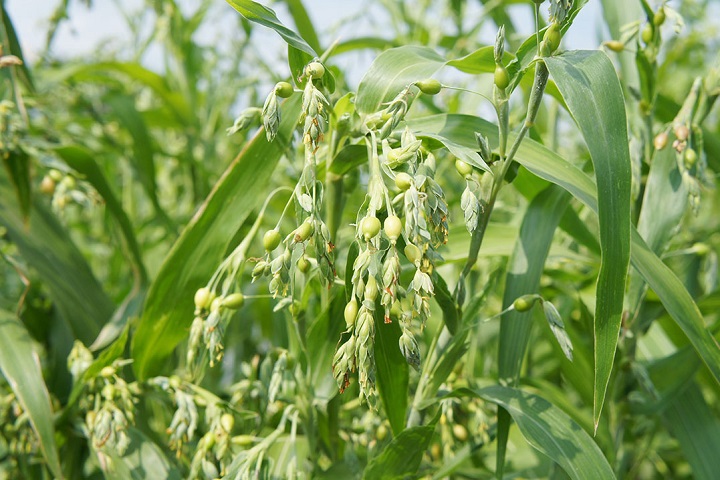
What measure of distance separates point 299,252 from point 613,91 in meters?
0.33

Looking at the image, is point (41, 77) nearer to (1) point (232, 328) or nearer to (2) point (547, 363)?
(1) point (232, 328)

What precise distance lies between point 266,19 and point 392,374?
43 centimetres

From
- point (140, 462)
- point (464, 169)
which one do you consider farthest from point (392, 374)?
point (140, 462)

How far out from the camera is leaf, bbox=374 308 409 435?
787mm

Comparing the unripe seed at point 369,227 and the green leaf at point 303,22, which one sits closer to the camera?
the unripe seed at point 369,227

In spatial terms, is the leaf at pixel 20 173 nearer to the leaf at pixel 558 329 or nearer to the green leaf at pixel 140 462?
the green leaf at pixel 140 462

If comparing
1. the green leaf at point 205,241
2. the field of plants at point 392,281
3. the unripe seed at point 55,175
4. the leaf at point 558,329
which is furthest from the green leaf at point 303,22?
the leaf at point 558,329

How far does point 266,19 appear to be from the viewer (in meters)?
0.70

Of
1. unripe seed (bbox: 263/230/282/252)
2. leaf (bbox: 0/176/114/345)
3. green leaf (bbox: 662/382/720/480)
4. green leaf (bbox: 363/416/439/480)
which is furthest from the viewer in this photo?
leaf (bbox: 0/176/114/345)

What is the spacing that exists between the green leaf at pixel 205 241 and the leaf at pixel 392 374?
269 mm

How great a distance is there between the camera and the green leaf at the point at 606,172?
62cm

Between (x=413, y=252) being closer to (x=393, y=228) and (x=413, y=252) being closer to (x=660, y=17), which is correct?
(x=393, y=228)

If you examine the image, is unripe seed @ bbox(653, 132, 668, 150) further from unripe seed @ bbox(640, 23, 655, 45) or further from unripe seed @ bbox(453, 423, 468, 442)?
unripe seed @ bbox(453, 423, 468, 442)

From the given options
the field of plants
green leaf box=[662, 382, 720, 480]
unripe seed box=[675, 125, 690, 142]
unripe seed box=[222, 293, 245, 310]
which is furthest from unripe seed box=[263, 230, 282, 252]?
green leaf box=[662, 382, 720, 480]
